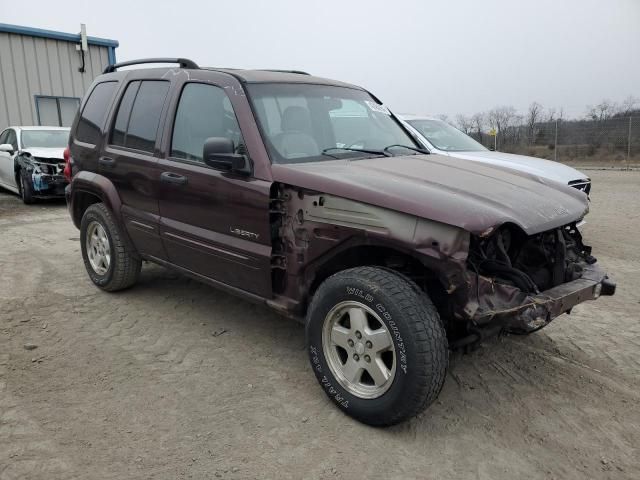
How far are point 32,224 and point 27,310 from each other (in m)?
4.63

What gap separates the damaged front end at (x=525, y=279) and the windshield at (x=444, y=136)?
4190 mm

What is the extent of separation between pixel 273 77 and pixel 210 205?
1064 mm

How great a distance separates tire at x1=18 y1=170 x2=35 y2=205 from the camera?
10.4 meters

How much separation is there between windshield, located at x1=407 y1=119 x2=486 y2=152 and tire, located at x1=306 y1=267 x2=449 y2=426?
5022 millimetres

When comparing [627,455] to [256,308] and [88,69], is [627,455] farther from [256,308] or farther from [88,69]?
[88,69]

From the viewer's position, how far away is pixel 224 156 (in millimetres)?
3270

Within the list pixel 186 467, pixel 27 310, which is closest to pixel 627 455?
pixel 186 467

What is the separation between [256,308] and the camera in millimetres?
4691

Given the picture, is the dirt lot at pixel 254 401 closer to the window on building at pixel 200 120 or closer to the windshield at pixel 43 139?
the window on building at pixel 200 120

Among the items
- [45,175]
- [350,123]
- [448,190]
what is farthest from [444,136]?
[45,175]

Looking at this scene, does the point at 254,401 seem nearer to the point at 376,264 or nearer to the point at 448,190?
the point at 376,264

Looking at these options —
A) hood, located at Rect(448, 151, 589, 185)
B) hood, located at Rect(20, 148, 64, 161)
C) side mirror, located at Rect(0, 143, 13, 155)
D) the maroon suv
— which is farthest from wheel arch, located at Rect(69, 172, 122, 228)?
side mirror, located at Rect(0, 143, 13, 155)

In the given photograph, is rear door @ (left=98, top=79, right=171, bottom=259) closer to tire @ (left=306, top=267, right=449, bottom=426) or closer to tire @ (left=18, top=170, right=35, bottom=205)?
tire @ (left=306, top=267, right=449, bottom=426)

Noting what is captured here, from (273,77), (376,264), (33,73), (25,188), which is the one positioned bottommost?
(25,188)
